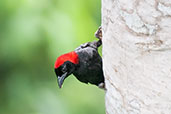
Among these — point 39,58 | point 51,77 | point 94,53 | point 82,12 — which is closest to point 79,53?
point 94,53

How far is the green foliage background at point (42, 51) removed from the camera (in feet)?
9.16

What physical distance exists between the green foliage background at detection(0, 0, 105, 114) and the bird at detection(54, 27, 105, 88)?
2.00 feet

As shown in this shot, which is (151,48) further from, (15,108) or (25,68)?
(15,108)

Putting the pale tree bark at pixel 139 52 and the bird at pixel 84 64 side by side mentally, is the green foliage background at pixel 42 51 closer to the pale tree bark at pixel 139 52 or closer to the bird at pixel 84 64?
the bird at pixel 84 64

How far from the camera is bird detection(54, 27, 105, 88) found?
213 centimetres

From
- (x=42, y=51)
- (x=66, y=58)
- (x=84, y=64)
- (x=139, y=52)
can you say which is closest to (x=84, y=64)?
(x=84, y=64)

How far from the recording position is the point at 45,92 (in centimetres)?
322

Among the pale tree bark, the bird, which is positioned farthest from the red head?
the pale tree bark

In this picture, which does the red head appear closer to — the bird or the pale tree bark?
the bird

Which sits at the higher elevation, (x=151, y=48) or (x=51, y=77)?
(x=151, y=48)

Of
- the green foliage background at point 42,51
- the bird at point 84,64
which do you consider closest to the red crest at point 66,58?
the bird at point 84,64

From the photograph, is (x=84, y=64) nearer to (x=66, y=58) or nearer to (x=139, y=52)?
(x=66, y=58)

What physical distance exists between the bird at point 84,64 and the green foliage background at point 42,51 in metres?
0.61

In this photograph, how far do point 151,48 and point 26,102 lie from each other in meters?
2.15
